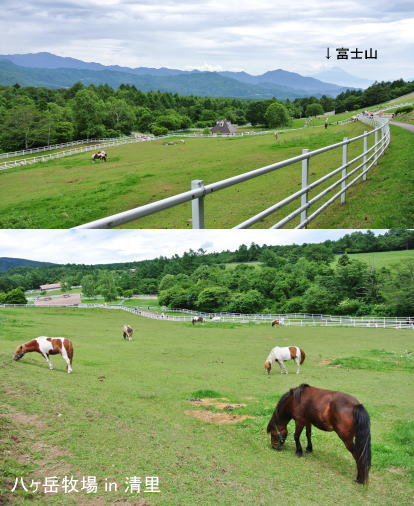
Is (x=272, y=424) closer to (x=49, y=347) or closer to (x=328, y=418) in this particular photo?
(x=328, y=418)

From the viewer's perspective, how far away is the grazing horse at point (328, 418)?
4430 mm

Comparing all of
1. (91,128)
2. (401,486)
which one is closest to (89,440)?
(401,486)

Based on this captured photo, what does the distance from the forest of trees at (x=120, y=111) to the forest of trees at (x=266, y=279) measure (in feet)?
184

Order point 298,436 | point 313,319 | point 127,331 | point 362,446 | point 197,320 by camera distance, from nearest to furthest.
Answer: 1. point 362,446
2. point 298,436
3. point 127,331
4. point 197,320
5. point 313,319

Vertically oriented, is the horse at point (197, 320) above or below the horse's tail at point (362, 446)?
below

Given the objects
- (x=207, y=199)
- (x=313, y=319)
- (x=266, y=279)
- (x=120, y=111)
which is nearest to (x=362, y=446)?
(x=266, y=279)

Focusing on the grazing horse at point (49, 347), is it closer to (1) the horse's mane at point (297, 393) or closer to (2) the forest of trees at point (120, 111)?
(1) the horse's mane at point (297, 393)

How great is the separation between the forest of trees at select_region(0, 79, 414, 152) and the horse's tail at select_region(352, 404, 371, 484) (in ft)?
209

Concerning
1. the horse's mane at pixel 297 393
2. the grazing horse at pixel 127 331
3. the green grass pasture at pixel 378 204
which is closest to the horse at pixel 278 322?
the green grass pasture at pixel 378 204

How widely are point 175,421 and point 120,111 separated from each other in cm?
7938

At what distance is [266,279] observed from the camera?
491 inches

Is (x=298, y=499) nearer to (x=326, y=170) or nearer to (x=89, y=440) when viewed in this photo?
(x=89, y=440)

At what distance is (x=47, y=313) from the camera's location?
937 centimetres

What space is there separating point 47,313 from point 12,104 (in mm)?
74573
